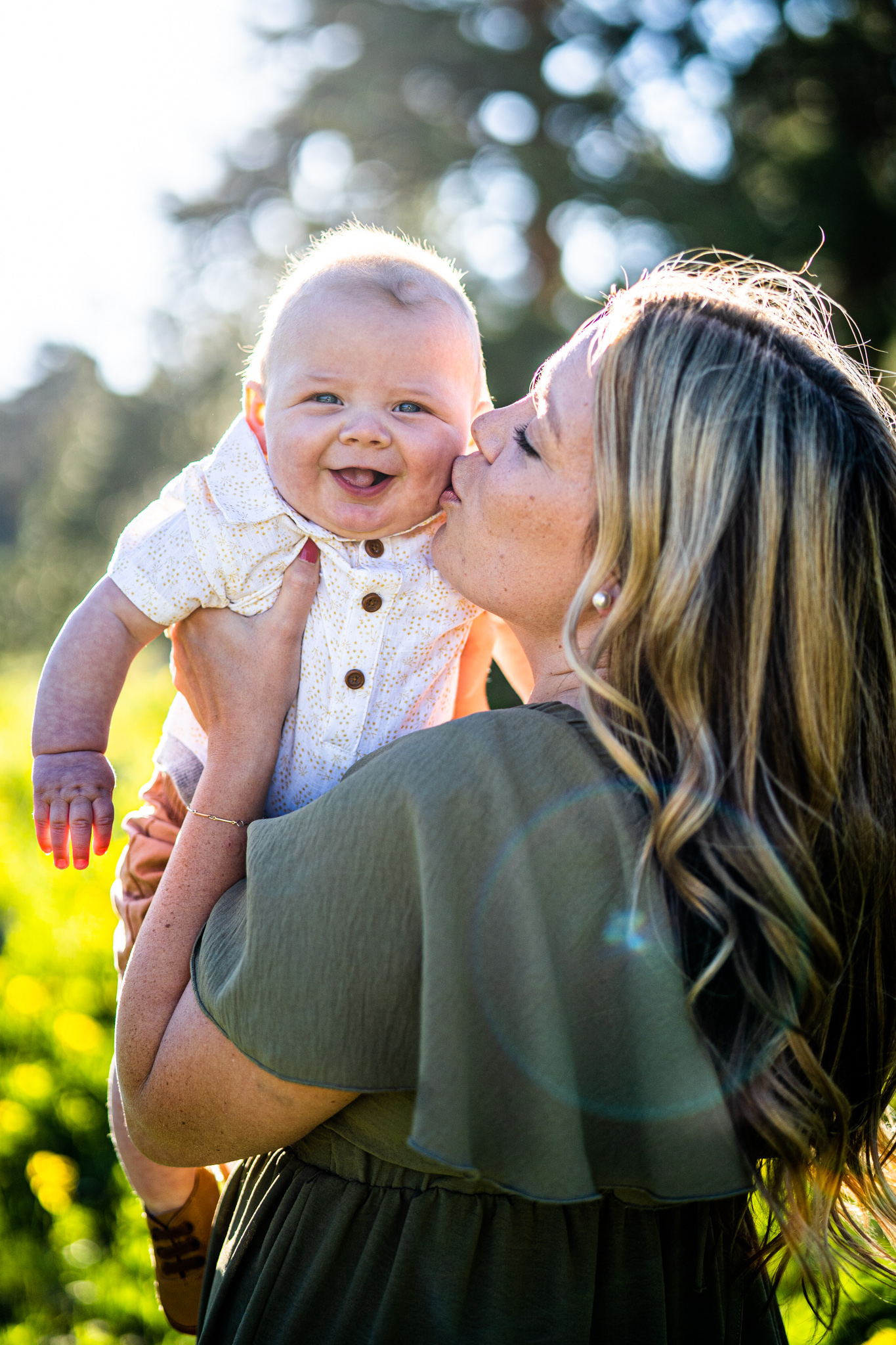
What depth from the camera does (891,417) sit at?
192 cm

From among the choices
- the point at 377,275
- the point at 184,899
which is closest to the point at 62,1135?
the point at 184,899

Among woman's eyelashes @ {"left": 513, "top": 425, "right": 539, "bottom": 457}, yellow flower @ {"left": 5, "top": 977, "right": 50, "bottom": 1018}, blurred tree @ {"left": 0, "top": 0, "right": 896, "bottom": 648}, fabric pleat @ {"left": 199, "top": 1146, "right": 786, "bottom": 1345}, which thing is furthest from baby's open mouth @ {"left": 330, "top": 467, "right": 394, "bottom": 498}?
blurred tree @ {"left": 0, "top": 0, "right": 896, "bottom": 648}

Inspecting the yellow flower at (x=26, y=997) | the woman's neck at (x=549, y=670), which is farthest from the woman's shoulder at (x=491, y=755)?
the yellow flower at (x=26, y=997)

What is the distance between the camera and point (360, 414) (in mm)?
2066

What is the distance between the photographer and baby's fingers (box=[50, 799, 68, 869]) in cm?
200

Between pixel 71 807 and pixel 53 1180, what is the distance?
6.25 feet

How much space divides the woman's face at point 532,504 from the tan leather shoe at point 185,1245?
1.47m

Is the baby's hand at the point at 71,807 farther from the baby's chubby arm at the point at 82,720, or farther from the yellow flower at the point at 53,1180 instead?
the yellow flower at the point at 53,1180

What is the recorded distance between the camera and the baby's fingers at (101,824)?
2.00 meters

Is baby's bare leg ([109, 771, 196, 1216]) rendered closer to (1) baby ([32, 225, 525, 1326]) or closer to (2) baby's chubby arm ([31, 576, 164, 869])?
(1) baby ([32, 225, 525, 1326])

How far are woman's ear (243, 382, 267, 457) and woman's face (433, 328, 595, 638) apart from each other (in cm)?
52

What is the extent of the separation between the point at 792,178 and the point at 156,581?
10727mm

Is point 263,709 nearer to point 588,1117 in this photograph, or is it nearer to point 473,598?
point 473,598

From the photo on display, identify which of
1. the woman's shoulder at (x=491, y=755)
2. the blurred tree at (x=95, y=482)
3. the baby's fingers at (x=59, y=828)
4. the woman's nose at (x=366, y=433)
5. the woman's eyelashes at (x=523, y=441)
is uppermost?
the woman's eyelashes at (x=523, y=441)
